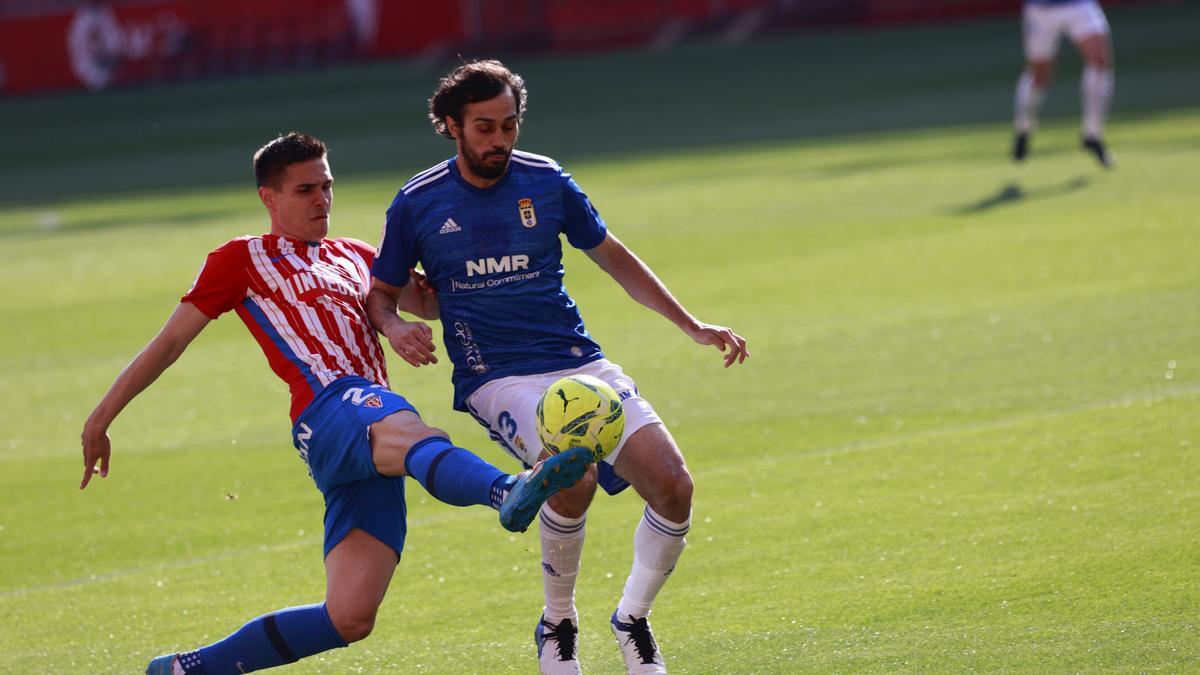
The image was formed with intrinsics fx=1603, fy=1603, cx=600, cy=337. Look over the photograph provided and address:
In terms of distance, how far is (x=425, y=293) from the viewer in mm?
5875

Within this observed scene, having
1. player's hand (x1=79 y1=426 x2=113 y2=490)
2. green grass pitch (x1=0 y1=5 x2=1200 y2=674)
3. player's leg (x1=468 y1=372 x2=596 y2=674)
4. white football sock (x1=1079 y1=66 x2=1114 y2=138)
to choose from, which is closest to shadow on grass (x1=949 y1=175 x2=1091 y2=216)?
green grass pitch (x1=0 y1=5 x2=1200 y2=674)

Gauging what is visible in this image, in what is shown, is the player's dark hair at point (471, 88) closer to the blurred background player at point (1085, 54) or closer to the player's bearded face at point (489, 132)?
the player's bearded face at point (489, 132)

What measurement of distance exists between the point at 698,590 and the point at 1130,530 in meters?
1.75

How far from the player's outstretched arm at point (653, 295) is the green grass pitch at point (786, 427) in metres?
1.05

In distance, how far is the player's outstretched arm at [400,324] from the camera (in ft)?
17.3

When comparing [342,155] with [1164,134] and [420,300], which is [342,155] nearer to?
[1164,134]

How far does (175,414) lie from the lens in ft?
33.4

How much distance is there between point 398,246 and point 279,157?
0.51 m

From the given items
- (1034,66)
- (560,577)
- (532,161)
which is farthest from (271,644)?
(1034,66)

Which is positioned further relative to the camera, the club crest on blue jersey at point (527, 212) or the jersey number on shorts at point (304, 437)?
the club crest on blue jersey at point (527, 212)

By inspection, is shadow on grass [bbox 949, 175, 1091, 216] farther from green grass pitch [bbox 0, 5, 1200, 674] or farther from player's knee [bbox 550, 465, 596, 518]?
player's knee [bbox 550, 465, 596, 518]

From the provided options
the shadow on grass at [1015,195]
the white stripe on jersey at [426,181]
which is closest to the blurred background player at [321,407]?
the white stripe on jersey at [426,181]

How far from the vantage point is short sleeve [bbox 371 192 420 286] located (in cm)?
566

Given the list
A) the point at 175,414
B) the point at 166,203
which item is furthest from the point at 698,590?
the point at 166,203
